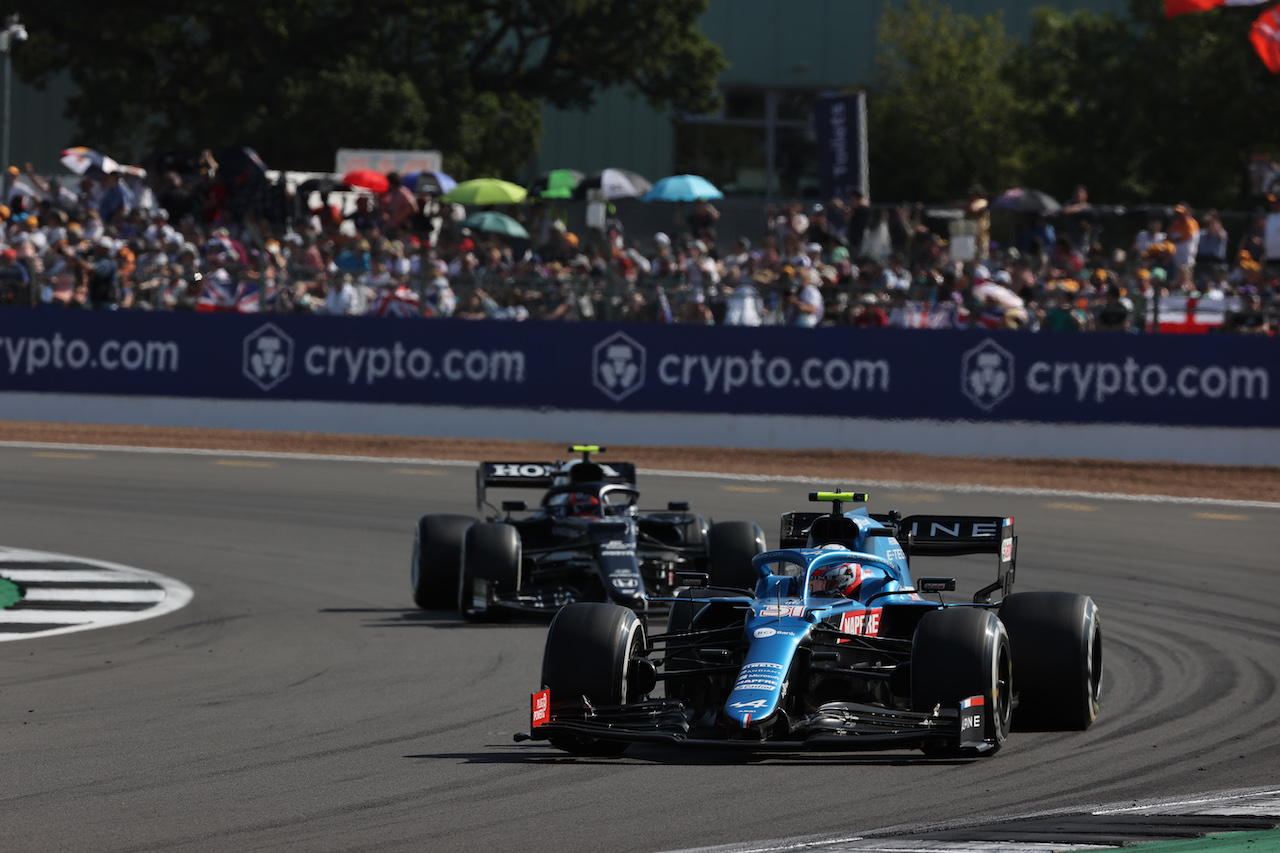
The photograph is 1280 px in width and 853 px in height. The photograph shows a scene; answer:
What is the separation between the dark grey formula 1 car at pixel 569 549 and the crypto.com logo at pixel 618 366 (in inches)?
411

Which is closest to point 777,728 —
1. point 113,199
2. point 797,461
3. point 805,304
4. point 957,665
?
point 957,665

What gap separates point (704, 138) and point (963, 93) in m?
7.90

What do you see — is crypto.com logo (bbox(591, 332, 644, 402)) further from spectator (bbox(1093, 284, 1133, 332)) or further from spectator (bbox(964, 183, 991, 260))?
spectator (bbox(1093, 284, 1133, 332))

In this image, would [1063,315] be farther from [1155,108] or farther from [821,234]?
[1155,108]

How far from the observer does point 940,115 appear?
51188mm

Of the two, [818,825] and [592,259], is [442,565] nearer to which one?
[818,825]

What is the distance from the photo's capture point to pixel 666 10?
46281 mm

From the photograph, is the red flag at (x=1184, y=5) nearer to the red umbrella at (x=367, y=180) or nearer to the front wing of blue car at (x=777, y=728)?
the red umbrella at (x=367, y=180)

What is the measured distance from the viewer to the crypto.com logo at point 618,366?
25.2m

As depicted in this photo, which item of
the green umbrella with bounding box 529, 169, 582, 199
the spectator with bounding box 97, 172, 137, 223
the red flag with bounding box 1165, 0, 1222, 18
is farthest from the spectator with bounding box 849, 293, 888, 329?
the spectator with bounding box 97, 172, 137, 223

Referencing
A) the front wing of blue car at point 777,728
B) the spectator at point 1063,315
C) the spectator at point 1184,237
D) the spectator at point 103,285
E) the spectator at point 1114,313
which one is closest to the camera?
the front wing of blue car at point 777,728

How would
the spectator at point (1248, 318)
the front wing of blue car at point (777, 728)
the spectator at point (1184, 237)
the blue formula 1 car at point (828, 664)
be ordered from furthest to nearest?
the spectator at point (1184, 237)
the spectator at point (1248, 318)
the blue formula 1 car at point (828, 664)
the front wing of blue car at point (777, 728)

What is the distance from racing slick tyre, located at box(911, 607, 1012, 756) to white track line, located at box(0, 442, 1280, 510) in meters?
13.1

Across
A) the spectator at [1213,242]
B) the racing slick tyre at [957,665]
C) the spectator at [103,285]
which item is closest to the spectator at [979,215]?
the spectator at [1213,242]
